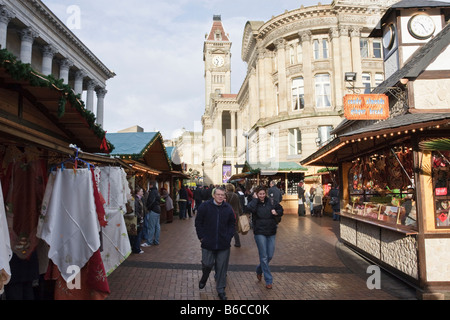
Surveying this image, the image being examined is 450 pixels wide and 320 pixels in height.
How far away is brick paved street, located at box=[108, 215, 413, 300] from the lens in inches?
219

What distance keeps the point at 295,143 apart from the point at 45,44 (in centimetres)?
2772

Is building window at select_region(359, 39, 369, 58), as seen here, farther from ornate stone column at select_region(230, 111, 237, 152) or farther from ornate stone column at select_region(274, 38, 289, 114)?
ornate stone column at select_region(230, 111, 237, 152)

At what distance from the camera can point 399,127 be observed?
18.0ft

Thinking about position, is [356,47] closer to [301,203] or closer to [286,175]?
[286,175]

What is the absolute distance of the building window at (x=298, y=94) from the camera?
100ft

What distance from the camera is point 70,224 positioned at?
13.5 feet

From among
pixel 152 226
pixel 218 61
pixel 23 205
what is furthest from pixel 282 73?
pixel 218 61

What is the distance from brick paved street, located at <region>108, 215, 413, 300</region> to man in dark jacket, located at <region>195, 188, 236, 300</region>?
58 cm

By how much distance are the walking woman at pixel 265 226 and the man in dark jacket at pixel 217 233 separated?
77 cm

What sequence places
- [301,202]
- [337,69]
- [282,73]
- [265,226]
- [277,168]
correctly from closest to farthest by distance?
[265,226]
[301,202]
[277,168]
[337,69]
[282,73]

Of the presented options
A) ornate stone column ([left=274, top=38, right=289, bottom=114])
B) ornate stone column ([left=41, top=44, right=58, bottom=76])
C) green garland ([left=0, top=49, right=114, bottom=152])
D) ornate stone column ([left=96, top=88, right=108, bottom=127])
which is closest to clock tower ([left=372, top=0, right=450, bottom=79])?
green garland ([left=0, top=49, right=114, bottom=152])

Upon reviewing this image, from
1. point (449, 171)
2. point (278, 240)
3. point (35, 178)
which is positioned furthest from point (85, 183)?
point (278, 240)
